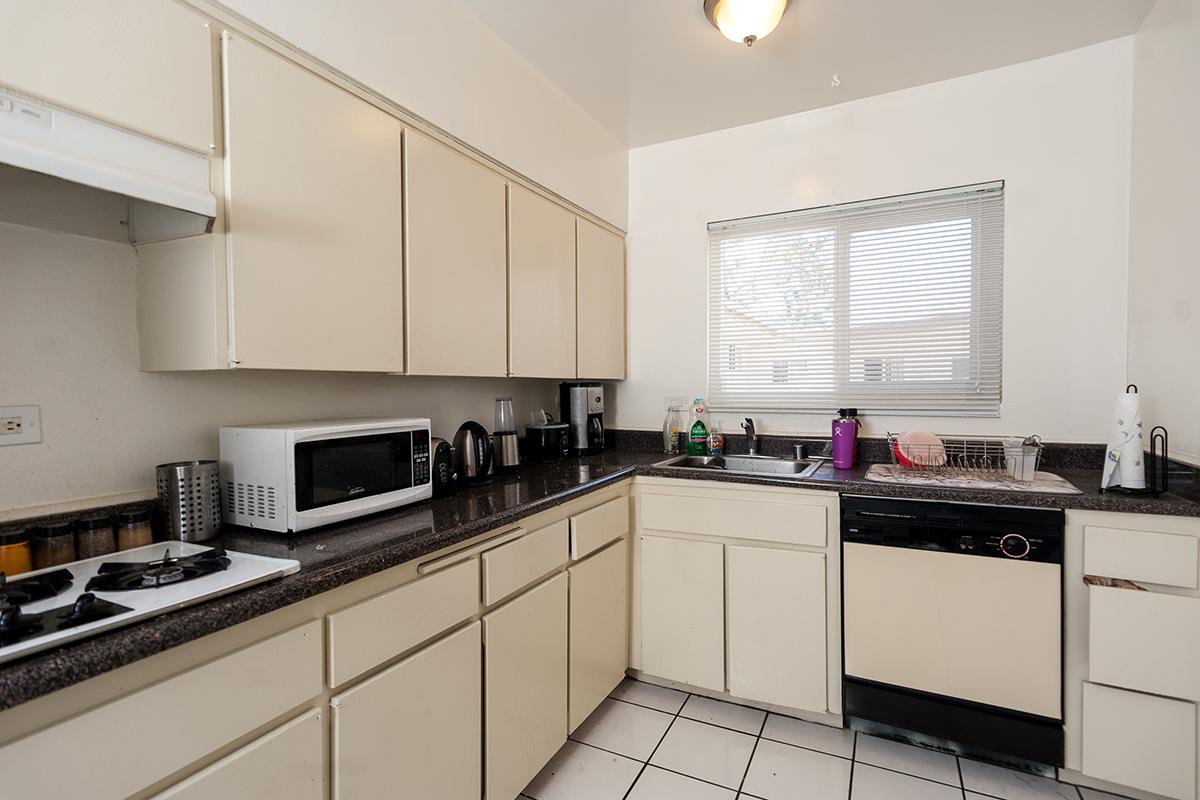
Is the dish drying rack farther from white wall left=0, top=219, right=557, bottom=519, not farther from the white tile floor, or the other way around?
white wall left=0, top=219, right=557, bottom=519

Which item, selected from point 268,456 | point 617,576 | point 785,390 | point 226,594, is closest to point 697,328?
point 785,390

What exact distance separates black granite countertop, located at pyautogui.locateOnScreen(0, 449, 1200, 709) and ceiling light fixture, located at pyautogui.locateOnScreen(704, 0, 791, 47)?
5.22 feet

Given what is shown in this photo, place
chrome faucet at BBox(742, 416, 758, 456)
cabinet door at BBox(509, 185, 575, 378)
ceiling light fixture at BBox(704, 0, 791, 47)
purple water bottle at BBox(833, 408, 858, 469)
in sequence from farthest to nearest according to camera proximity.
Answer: chrome faucet at BBox(742, 416, 758, 456) < purple water bottle at BBox(833, 408, 858, 469) < cabinet door at BBox(509, 185, 575, 378) < ceiling light fixture at BBox(704, 0, 791, 47)

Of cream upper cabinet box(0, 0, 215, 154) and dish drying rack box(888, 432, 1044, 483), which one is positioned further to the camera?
dish drying rack box(888, 432, 1044, 483)

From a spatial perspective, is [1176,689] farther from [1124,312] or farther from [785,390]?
[785,390]

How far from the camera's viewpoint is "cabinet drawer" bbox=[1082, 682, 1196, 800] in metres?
1.61

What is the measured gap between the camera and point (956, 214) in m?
2.42

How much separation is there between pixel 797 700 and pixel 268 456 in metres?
2.00

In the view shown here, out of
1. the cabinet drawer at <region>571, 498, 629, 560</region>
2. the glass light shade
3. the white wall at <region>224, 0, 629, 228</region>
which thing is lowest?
the cabinet drawer at <region>571, 498, 629, 560</region>

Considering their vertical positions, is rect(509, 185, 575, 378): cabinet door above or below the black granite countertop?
above

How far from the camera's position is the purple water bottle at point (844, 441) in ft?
7.82

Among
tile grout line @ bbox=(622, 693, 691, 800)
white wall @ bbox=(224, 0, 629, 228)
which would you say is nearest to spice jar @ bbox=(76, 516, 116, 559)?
white wall @ bbox=(224, 0, 629, 228)

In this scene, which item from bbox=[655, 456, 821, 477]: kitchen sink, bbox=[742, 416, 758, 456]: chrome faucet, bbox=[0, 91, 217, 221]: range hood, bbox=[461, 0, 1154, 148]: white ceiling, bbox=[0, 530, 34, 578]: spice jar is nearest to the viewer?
bbox=[0, 91, 217, 221]: range hood

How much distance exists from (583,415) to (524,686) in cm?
135
